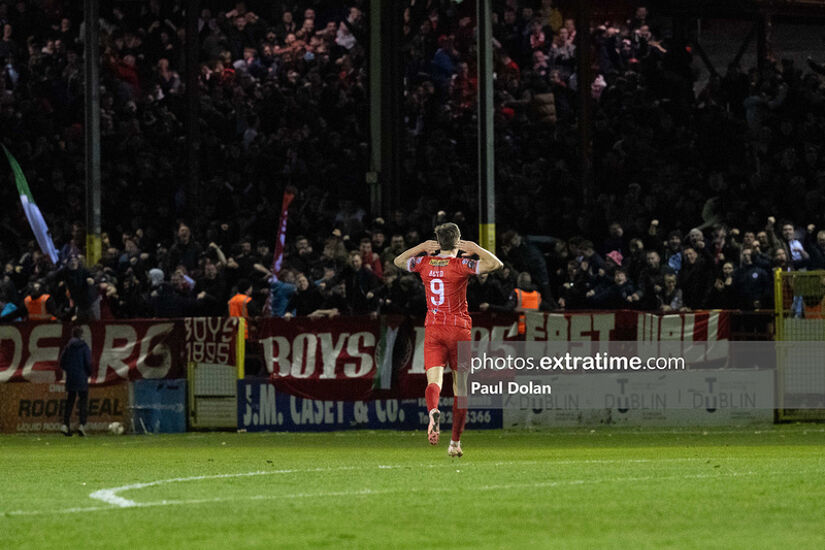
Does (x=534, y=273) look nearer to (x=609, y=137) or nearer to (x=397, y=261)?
(x=609, y=137)

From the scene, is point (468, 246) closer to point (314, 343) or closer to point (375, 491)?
point (375, 491)

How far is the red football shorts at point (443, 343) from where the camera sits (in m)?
14.5

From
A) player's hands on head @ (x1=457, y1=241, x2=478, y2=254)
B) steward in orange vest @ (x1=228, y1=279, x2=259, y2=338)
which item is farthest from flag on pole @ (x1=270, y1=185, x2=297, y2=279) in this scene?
player's hands on head @ (x1=457, y1=241, x2=478, y2=254)

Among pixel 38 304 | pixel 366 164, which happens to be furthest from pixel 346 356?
pixel 366 164

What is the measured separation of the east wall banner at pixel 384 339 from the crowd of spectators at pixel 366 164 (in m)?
0.36

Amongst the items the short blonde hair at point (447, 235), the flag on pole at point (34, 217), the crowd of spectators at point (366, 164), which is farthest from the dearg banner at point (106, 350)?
the short blonde hair at point (447, 235)

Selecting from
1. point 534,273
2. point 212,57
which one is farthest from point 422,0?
point 534,273

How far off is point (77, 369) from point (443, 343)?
29.2ft

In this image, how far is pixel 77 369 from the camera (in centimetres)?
2186

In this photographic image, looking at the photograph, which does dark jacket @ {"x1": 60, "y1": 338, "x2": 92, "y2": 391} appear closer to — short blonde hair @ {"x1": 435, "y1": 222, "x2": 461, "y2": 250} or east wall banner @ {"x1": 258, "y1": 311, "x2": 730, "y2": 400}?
east wall banner @ {"x1": 258, "y1": 311, "x2": 730, "y2": 400}

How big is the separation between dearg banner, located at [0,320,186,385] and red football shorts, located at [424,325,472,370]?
872cm

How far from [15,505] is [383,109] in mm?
15643

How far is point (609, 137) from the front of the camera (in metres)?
27.0

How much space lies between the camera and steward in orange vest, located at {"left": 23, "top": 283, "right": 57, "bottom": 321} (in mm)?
23781
